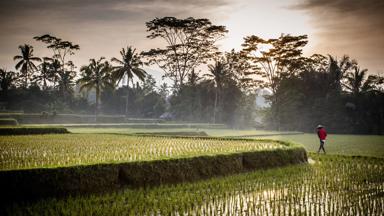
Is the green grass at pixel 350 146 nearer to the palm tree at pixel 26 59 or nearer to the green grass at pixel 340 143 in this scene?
the green grass at pixel 340 143

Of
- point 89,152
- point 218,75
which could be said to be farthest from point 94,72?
point 89,152

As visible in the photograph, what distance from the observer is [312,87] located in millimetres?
43000

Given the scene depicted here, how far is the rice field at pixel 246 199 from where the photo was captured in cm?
652

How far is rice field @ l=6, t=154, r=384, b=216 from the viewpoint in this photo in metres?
6.52

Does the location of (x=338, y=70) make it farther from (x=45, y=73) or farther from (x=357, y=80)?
(x=45, y=73)

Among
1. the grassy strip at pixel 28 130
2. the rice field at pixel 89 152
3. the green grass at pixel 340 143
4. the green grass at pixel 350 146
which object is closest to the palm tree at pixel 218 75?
the green grass at pixel 340 143

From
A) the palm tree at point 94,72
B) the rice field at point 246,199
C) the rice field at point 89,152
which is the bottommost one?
the rice field at point 246,199

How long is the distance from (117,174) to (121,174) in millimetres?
170

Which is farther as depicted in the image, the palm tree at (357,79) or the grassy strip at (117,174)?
the palm tree at (357,79)

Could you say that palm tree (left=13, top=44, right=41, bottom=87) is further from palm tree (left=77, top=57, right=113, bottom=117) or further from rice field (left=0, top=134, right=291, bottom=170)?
rice field (left=0, top=134, right=291, bottom=170)

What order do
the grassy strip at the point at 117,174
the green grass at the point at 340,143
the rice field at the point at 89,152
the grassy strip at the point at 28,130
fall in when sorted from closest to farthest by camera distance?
the grassy strip at the point at 117,174 < the rice field at the point at 89,152 < the green grass at the point at 340,143 < the grassy strip at the point at 28,130

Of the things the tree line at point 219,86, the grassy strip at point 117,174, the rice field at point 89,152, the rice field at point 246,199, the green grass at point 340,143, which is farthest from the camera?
the tree line at point 219,86

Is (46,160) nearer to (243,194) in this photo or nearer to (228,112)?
(243,194)

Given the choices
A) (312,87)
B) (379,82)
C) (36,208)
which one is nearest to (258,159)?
(36,208)
